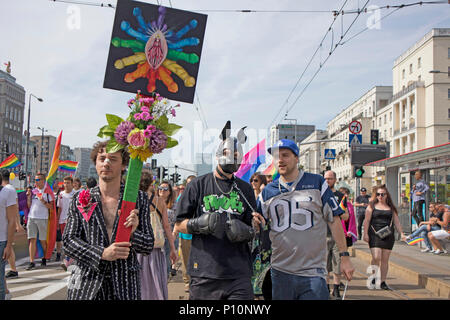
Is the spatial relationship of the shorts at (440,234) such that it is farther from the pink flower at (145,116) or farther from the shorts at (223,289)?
the pink flower at (145,116)

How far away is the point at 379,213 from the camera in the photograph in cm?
785

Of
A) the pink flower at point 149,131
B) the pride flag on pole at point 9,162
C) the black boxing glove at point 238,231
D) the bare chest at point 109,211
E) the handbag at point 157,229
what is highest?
the pride flag on pole at point 9,162

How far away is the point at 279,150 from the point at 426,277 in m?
5.68

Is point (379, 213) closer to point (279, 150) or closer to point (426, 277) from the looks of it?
point (426, 277)

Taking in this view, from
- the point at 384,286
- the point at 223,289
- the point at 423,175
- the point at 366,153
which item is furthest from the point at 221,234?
the point at 366,153

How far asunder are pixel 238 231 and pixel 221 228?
0.51 feet

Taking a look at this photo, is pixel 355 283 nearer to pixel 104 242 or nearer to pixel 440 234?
pixel 440 234

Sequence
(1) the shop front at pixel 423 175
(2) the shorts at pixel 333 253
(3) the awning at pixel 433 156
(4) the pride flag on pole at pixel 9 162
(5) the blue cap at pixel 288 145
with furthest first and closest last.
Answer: (4) the pride flag on pole at pixel 9 162 < (1) the shop front at pixel 423 175 < (3) the awning at pixel 433 156 < (2) the shorts at pixel 333 253 < (5) the blue cap at pixel 288 145

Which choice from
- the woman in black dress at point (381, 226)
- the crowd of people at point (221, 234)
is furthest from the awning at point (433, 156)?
the crowd of people at point (221, 234)

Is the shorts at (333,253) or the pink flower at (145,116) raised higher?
the pink flower at (145,116)

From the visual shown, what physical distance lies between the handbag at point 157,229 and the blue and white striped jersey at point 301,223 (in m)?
1.91

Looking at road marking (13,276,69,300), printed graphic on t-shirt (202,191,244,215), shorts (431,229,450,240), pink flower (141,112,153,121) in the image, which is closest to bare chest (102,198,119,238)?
pink flower (141,112,153,121)

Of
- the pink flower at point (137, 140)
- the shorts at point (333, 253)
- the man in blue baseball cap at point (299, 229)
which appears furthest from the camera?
the shorts at point (333, 253)

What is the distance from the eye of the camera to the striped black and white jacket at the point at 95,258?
110 inches
